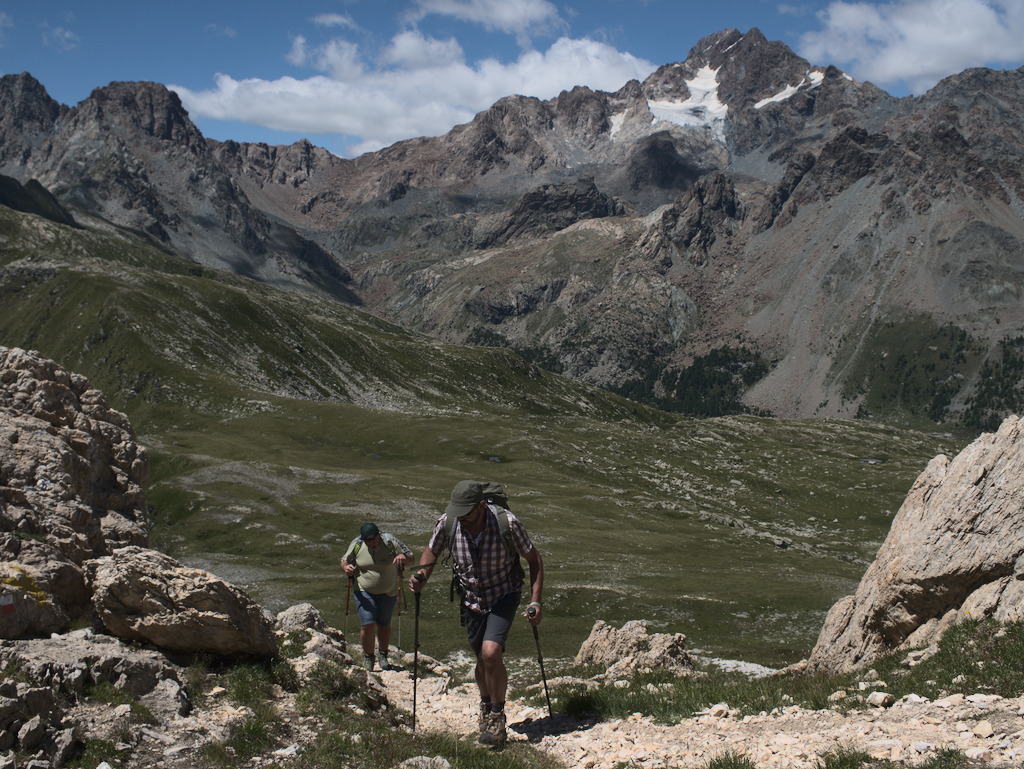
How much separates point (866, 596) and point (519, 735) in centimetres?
1143

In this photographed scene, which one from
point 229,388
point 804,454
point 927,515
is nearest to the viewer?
point 927,515

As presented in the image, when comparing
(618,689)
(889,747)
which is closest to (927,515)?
(618,689)

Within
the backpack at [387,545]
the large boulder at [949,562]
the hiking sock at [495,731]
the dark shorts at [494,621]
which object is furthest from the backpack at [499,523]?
the large boulder at [949,562]

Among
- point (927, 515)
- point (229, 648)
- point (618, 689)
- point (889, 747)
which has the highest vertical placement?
point (927, 515)

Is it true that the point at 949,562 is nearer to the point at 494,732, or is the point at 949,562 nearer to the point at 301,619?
the point at 494,732

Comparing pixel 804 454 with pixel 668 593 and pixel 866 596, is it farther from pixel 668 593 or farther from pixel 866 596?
pixel 866 596

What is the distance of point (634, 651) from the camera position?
25906 millimetres

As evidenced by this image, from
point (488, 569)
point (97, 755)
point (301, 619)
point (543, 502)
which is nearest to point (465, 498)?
point (488, 569)

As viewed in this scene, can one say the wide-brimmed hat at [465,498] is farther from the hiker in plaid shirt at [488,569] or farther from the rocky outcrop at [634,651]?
the rocky outcrop at [634,651]

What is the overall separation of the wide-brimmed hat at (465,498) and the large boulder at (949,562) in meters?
10.5

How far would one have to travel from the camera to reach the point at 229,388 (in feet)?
592

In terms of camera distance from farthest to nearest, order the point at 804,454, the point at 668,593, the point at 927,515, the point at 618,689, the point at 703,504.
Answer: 1. the point at 804,454
2. the point at 703,504
3. the point at 668,593
4. the point at 927,515
5. the point at 618,689

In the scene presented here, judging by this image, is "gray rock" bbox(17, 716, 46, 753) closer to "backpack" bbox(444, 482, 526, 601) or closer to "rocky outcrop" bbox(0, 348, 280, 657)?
"rocky outcrop" bbox(0, 348, 280, 657)

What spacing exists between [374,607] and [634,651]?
10.1 m
